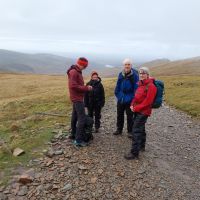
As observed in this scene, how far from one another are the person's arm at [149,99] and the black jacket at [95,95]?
2710mm

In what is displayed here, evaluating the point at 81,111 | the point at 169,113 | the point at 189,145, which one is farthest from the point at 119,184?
the point at 169,113

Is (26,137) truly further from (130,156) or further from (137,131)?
(137,131)

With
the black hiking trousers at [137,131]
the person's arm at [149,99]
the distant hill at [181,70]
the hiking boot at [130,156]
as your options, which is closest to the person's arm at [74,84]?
the person's arm at [149,99]

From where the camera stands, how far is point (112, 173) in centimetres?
1211

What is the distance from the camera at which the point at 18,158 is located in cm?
1317

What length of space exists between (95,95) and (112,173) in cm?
422

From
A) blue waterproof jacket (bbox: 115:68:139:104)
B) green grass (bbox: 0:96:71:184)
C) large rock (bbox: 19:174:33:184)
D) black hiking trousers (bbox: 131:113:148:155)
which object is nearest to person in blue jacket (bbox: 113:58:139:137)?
blue waterproof jacket (bbox: 115:68:139:104)

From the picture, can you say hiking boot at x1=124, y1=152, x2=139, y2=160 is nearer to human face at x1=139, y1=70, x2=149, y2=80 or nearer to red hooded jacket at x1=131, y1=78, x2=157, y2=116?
red hooded jacket at x1=131, y1=78, x2=157, y2=116

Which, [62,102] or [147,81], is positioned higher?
[147,81]

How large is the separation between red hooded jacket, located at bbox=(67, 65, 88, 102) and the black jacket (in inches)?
68.7

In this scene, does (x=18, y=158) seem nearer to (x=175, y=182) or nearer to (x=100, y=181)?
(x=100, y=181)

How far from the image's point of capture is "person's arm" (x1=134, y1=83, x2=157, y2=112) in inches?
494

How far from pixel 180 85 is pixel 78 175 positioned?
31.7 meters

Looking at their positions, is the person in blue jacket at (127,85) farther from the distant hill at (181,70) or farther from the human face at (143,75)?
the distant hill at (181,70)
